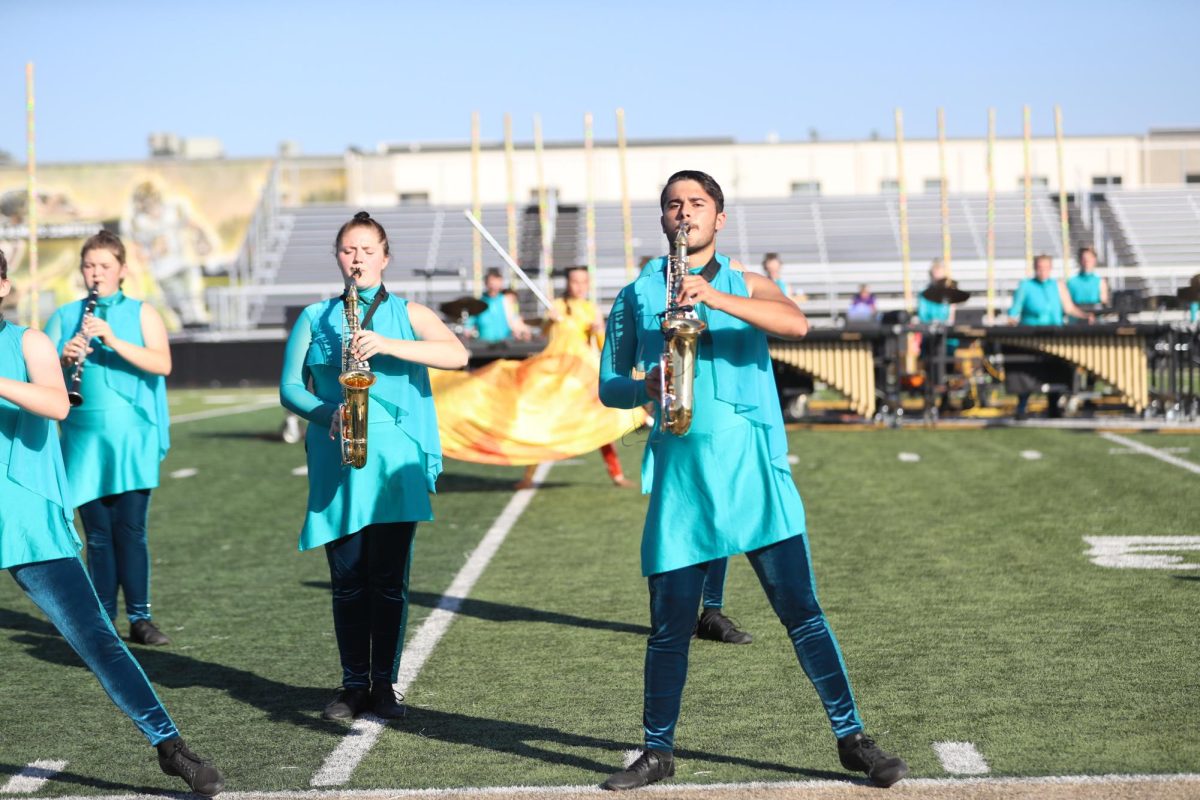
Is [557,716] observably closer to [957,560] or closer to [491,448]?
[957,560]

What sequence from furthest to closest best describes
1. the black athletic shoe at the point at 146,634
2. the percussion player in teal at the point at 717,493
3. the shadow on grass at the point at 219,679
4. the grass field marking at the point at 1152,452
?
the grass field marking at the point at 1152,452, the black athletic shoe at the point at 146,634, the shadow on grass at the point at 219,679, the percussion player in teal at the point at 717,493

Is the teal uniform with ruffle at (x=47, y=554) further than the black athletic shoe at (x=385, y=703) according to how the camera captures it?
No

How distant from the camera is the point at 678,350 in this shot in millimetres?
4418

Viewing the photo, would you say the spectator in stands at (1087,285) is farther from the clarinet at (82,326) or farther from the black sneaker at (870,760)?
the black sneaker at (870,760)

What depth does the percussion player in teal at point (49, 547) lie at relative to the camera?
458 centimetres

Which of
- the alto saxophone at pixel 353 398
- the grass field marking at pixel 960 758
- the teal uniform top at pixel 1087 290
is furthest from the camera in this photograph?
the teal uniform top at pixel 1087 290

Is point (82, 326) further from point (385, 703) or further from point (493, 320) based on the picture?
point (493, 320)

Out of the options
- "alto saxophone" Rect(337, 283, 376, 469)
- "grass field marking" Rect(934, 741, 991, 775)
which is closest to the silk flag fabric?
"alto saxophone" Rect(337, 283, 376, 469)

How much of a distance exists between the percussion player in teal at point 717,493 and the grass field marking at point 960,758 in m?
0.28

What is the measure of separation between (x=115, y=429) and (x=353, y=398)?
234 centimetres

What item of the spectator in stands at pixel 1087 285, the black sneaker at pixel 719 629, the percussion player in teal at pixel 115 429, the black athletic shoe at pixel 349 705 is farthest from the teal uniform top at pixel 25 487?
the spectator in stands at pixel 1087 285

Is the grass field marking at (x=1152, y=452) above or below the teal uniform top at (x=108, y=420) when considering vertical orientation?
below

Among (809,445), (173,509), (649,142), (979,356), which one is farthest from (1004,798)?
(649,142)

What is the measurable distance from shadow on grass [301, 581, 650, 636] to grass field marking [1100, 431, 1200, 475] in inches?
282
